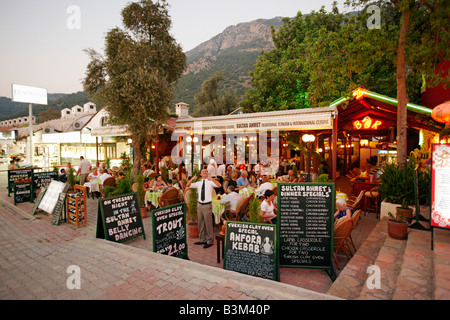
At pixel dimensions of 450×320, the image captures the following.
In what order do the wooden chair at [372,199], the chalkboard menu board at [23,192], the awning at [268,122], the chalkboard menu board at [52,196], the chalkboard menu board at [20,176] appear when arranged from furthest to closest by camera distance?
the chalkboard menu board at [20,176]
the chalkboard menu board at [23,192]
the wooden chair at [372,199]
the chalkboard menu board at [52,196]
the awning at [268,122]

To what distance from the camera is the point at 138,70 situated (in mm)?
10797

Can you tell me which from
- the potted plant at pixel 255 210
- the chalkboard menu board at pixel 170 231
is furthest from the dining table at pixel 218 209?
the potted plant at pixel 255 210

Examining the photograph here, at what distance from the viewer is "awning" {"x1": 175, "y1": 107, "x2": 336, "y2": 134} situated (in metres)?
6.84

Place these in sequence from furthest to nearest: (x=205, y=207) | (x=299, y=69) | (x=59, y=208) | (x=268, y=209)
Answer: (x=299, y=69) → (x=59, y=208) → (x=205, y=207) → (x=268, y=209)

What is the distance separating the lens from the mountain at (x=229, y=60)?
170 feet

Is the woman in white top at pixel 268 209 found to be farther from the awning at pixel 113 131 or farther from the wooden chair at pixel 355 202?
the awning at pixel 113 131

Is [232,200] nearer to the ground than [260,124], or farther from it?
nearer to the ground

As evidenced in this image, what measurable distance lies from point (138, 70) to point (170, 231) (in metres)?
8.77

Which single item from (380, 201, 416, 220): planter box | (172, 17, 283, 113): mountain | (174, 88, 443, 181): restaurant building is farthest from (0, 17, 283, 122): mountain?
(380, 201, 416, 220): planter box

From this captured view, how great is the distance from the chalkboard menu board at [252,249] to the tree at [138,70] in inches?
327

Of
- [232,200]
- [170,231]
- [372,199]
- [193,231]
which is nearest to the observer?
[170,231]

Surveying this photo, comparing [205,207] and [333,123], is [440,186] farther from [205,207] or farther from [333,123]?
[205,207]

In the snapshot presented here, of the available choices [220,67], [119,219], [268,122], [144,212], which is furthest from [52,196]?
[220,67]
